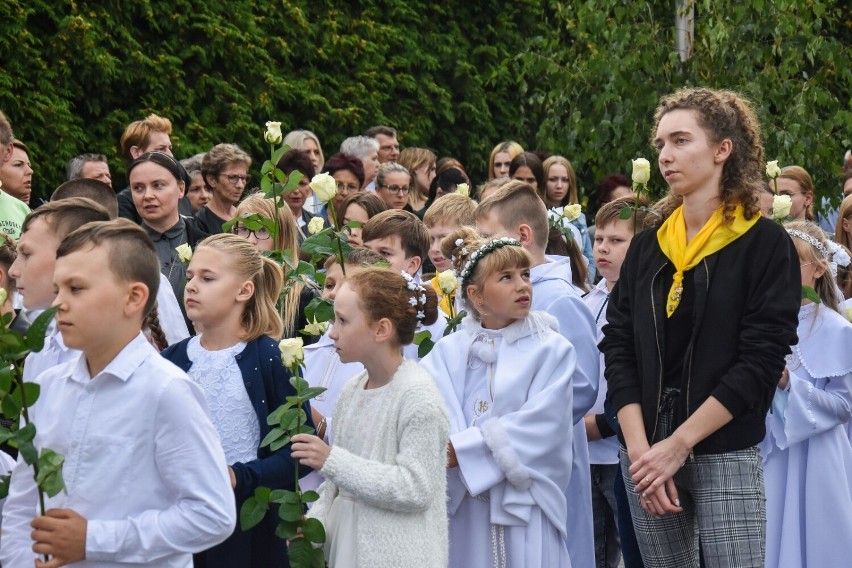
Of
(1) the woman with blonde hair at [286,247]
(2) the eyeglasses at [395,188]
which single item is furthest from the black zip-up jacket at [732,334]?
(2) the eyeglasses at [395,188]

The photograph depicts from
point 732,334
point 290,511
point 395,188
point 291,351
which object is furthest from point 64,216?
point 395,188

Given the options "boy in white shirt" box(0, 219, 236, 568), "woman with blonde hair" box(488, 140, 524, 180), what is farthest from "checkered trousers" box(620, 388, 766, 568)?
"woman with blonde hair" box(488, 140, 524, 180)

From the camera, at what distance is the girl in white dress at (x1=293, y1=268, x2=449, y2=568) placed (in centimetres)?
435

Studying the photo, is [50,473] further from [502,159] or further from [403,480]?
[502,159]

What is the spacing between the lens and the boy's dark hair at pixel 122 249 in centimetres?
372

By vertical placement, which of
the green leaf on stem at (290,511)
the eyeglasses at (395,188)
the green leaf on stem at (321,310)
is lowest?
the green leaf on stem at (290,511)

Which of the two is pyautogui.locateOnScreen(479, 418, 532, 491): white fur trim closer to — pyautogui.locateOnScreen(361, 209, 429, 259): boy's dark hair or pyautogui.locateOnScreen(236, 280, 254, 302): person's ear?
pyautogui.locateOnScreen(236, 280, 254, 302): person's ear

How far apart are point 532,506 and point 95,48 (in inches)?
312

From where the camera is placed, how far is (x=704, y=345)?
4.52 meters

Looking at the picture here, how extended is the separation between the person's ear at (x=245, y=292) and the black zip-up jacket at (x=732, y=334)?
142 cm

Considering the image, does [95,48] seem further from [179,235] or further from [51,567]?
[51,567]

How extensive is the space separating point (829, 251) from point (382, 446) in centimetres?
275

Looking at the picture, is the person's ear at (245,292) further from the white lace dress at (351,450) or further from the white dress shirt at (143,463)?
the white dress shirt at (143,463)

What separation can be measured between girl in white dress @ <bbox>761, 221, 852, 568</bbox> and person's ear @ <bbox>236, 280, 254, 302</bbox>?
2.35 meters
